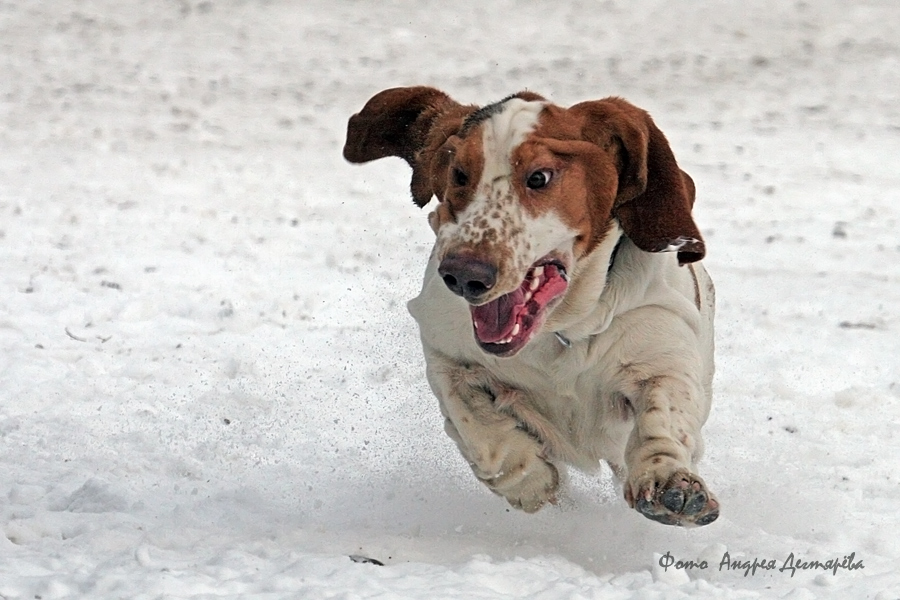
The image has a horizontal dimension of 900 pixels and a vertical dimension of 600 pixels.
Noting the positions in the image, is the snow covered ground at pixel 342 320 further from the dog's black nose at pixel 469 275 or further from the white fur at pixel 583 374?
the dog's black nose at pixel 469 275

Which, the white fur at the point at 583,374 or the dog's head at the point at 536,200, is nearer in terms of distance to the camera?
the dog's head at the point at 536,200

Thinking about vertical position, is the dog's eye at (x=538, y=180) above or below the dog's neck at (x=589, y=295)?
above

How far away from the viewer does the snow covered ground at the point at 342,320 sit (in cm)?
361

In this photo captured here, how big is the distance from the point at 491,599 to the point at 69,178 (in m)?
7.00

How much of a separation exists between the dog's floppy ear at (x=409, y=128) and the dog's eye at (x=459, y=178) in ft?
1.06

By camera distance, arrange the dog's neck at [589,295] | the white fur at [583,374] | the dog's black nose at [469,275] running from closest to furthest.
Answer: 1. the dog's black nose at [469,275]
2. the dog's neck at [589,295]
3. the white fur at [583,374]

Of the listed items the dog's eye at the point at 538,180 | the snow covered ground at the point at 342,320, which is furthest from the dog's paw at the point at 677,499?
the dog's eye at the point at 538,180

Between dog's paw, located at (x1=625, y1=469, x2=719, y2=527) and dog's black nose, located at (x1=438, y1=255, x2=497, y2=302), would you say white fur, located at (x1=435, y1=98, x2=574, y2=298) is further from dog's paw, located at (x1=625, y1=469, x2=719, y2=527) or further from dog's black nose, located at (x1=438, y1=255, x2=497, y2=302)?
dog's paw, located at (x1=625, y1=469, x2=719, y2=527)

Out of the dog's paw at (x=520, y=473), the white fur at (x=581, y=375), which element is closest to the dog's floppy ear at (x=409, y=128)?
the white fur at (x=581, y=375)

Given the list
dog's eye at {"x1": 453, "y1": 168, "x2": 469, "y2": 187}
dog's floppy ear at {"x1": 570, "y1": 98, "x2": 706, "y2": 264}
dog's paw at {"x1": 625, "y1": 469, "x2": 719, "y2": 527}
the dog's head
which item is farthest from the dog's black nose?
dog's paw at {"x1": 625, "y1": 469, "x2": 719, "y2": 527}

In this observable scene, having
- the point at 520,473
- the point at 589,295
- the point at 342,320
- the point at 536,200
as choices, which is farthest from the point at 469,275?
the point at 342,320

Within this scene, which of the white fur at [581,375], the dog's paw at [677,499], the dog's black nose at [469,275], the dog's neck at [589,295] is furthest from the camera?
the dog's neck at [589,295]

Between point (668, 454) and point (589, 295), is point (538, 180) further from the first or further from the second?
point (668, 454)

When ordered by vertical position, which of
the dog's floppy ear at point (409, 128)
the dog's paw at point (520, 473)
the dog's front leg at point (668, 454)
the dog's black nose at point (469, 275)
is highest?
the dog's floppy ear at point (409, 128)
